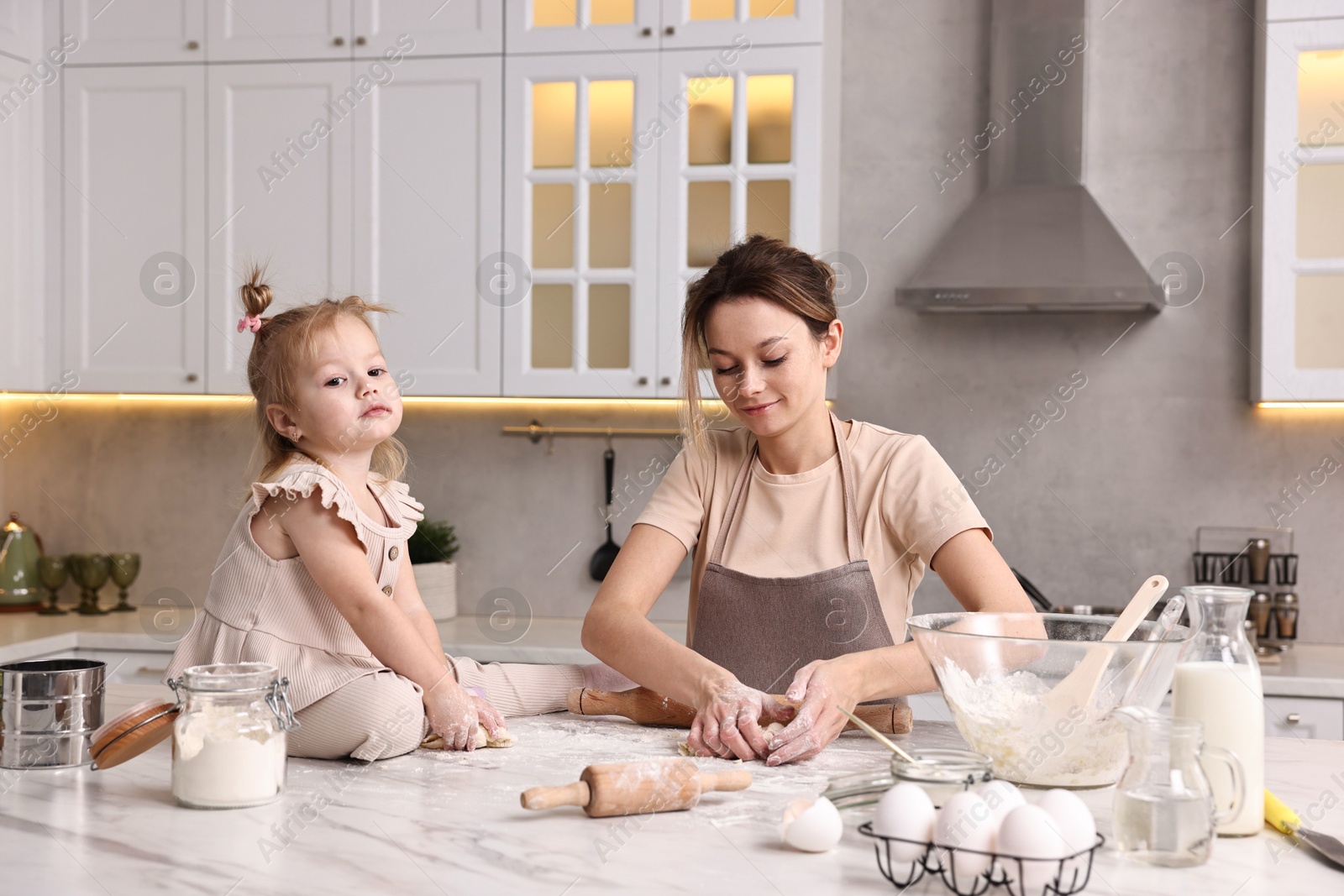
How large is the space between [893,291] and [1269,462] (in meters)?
1.03

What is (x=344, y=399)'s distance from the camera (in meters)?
1.32

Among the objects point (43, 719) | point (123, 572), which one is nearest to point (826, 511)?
point (43, 719)

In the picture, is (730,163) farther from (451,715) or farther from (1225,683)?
(1225,683)

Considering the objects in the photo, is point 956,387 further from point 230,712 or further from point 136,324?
point 230,712

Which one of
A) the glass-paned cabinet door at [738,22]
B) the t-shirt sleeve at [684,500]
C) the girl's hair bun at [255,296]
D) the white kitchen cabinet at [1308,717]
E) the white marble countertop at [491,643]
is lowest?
the white kitchen cabinet at [1308,717]

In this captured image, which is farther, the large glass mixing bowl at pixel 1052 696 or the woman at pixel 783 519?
the woman at pixel 783 519

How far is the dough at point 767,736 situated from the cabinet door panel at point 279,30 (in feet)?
7.47

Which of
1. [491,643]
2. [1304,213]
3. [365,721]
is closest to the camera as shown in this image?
[365,721]

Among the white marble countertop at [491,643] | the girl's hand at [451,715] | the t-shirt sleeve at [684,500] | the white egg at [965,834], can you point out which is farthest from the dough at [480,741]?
the white marble countertop at [491,643]

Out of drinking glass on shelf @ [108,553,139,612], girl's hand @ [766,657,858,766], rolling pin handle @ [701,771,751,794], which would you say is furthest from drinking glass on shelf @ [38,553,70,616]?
rolling pin handle @ [701,771,751,794]

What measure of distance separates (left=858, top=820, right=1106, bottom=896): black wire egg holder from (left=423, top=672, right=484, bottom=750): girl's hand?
509mm

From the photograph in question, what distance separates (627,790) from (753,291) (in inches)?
31.2

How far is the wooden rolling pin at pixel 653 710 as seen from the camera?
1292 millimetres

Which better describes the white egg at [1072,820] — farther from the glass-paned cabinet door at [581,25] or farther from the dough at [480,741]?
the glass-paned cabinet door at [581,25]
